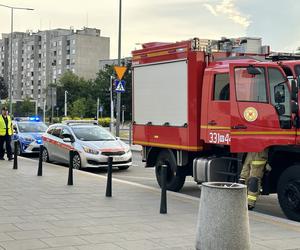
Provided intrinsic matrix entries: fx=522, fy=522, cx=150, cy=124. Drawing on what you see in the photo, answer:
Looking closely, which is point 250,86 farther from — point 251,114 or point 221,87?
point 221,87

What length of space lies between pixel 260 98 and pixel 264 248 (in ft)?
10.9

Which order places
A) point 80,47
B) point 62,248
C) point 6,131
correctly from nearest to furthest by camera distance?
1. point 62,248
2. point 6,131
3. point 80,47

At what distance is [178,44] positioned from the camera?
35.3ft

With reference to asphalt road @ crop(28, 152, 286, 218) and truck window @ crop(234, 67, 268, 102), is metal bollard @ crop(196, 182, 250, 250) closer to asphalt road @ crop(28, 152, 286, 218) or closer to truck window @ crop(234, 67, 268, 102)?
truck window @ crop(234, 67, 268, 102)

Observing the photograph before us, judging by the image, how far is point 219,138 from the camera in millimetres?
9656

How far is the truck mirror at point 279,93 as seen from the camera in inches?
345

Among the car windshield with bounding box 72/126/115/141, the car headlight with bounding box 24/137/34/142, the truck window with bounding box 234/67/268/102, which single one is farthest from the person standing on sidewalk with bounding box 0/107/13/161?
the truck window with bounding box 234/67/268/102

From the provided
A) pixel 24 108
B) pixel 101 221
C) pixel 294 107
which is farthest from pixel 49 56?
pixel 101 221

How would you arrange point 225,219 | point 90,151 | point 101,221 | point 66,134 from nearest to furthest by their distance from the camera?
point 225,219 → point 101,221 → point 90,151 → point 66,134

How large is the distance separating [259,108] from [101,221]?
11.1ft

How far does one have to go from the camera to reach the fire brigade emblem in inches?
355

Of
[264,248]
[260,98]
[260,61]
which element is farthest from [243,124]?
[264,248]

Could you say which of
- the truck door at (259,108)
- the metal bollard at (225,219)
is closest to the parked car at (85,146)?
the truck door at (259,108)

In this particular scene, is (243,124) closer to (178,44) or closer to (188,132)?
(188,132)
